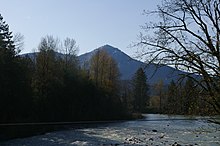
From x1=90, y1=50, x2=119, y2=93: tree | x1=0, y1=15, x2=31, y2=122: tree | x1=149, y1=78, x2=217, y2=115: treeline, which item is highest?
x1=90, y1=50, x2=119, y2=93: tree

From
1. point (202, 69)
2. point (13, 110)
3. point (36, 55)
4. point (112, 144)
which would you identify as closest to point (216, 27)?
point (202, 69)

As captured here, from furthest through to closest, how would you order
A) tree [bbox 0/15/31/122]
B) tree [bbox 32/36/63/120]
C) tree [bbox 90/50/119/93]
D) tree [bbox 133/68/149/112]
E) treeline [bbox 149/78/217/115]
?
tree [bbox 133/68/149/112], tree [bbox 90/50/119/93], tree [bbox 32/36/63/120], tree [bbox 0/15/31/122], treeline [bbox 149/78/217/115]

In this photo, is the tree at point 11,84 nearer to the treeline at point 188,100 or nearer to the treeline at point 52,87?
the treeline at point 52,87

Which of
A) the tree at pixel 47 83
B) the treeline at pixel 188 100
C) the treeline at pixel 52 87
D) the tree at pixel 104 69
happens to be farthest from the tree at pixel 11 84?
the tree at pixel 104 69

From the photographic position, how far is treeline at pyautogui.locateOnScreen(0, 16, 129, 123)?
36.8m

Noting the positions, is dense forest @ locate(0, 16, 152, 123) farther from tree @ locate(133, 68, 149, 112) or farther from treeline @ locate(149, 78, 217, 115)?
treeline @ locate(149, 78, 217, 115)

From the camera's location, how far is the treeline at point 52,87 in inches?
1451

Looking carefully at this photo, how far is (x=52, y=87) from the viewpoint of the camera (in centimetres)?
4947

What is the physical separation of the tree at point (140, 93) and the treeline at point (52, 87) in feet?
54.9

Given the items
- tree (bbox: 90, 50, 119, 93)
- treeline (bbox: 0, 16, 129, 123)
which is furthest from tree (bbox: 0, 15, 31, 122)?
tree (bbox: 90, 50, 119, 93)

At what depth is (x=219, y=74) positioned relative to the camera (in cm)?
848

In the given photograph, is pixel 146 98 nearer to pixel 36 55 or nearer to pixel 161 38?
pixel 36 55

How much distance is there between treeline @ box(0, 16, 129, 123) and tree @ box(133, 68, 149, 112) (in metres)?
16.7

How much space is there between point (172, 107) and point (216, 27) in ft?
8.11
